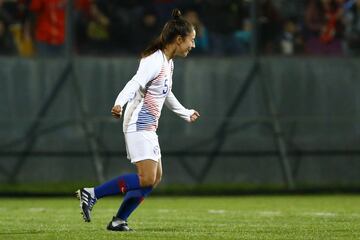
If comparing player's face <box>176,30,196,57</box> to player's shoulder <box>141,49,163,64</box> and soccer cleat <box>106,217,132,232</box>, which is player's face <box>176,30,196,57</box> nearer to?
player's shoulder <box>141,49,163,64</box>

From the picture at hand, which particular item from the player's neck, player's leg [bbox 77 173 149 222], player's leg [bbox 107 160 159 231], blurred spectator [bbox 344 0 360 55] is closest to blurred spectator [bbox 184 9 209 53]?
blurred spectator [bbox 344 0 360 55]

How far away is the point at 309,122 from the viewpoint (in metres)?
21.4

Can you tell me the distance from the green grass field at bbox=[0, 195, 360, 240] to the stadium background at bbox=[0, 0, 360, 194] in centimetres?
138

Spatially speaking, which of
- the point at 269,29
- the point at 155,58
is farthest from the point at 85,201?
the point at 269,29

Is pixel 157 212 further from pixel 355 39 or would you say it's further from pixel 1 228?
pixel 355 39

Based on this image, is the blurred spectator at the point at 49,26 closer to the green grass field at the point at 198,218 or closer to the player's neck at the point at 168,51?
the green grass field at the point at 198,218

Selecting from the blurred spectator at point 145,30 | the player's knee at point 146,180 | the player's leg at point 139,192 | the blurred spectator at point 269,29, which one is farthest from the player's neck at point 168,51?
the blurred spectator at point 269,29

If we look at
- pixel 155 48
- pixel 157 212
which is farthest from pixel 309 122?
pixel 155 48

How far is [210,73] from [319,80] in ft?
7.11

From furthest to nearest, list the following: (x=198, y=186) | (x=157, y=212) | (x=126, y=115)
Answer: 1. (x=198, y=186)
2. (x=157, y=212)
3. (x=126, y=115)

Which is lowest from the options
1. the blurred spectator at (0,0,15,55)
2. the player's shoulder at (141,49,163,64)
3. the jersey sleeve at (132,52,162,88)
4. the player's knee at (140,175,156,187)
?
the player's knee at (140,175,156,187)

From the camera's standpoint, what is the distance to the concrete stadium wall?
21.2m

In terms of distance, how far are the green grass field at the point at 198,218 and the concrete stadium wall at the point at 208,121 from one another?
1.39 m

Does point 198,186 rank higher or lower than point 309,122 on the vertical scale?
lower
